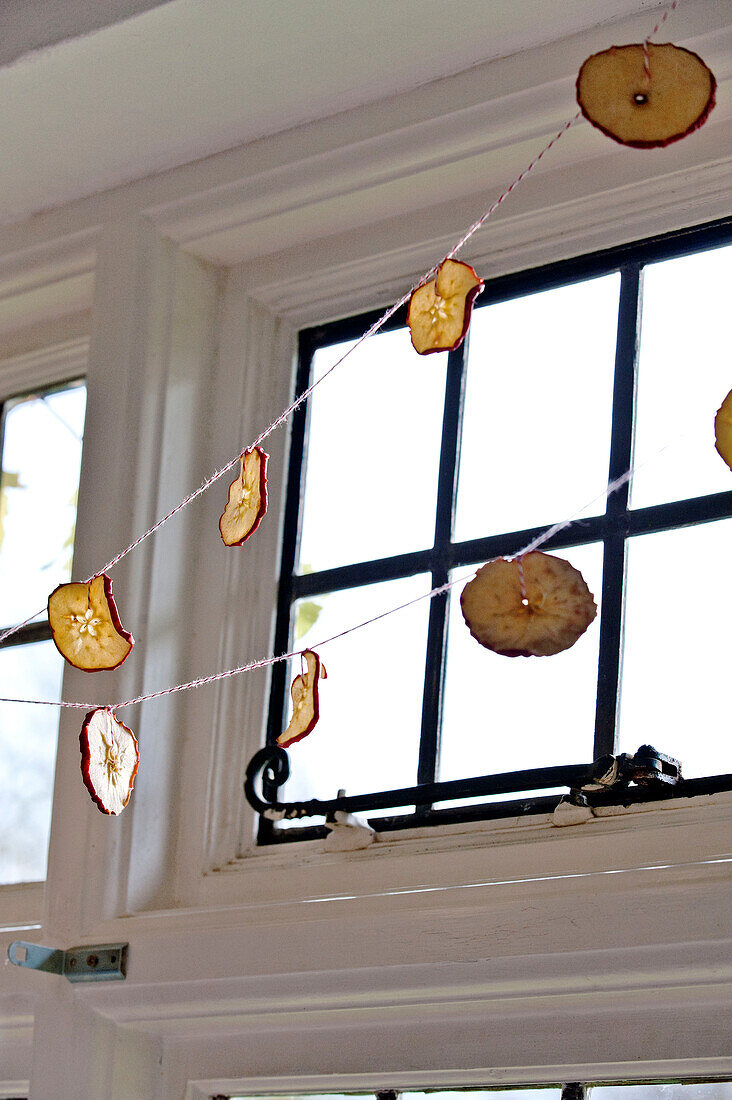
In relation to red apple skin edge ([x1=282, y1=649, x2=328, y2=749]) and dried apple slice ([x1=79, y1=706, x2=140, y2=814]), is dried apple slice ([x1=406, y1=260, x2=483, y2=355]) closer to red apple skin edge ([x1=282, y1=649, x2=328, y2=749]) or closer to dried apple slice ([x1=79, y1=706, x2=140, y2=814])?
red apple skin edge ([x1=282, y1=649, x2=328, y2=749])

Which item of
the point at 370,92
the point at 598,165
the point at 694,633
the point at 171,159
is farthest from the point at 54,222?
the point at 694,633

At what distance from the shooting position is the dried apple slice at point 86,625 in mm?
1220

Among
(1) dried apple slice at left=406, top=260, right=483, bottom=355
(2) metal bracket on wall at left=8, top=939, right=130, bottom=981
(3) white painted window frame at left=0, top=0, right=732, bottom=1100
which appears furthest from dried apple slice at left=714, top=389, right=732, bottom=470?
(2) metal bracket on wall at left=8, top=939, right=130, bottom=981

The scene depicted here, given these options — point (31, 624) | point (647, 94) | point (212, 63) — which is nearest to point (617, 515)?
point (647, 94)

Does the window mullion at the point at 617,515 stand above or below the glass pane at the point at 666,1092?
above

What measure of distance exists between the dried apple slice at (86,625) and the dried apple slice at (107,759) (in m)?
0.05

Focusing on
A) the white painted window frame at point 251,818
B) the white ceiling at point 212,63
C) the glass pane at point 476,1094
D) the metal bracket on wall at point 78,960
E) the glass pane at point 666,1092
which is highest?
the white ceiling at point 212,63

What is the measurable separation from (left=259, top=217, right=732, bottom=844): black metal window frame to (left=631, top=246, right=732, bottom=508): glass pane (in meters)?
0.01

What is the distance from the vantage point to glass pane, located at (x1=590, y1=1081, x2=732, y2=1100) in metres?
1.20

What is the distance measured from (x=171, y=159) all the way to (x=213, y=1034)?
40.5 inches

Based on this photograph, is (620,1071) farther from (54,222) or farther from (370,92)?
(54,222)

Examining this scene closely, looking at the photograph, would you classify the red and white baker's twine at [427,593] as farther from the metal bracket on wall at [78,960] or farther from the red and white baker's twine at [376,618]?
the metal bracket on wall at [78,960]

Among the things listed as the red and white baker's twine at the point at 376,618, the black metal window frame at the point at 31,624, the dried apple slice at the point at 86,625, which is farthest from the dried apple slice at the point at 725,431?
the black metal window frame at the point at 31,624

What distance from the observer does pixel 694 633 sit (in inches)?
53.6
